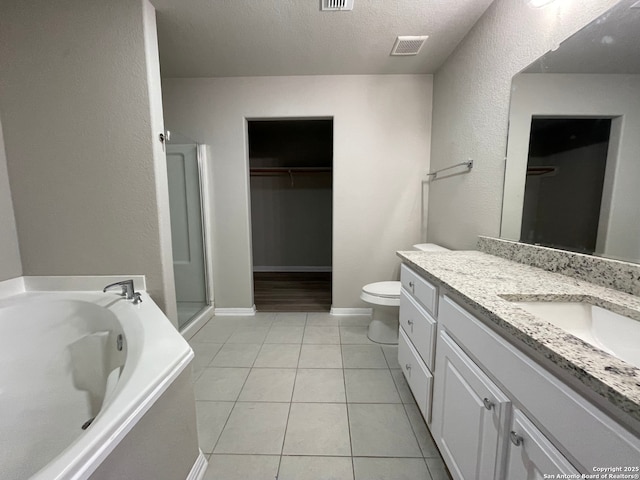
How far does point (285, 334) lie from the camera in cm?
219

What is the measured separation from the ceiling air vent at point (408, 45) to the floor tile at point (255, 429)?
252 cm

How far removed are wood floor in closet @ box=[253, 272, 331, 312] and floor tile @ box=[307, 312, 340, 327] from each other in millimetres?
130

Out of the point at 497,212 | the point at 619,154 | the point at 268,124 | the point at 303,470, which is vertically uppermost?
the point at 268,124

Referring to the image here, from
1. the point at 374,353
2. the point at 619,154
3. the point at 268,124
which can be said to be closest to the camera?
the point at 619,154

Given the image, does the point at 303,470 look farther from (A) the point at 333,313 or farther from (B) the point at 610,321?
(A) the point at 333,313

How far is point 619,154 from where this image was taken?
2.81 feet

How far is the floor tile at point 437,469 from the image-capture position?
1.03 m

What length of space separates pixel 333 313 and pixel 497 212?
1.70 m

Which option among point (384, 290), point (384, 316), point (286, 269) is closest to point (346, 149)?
point (384, 290)

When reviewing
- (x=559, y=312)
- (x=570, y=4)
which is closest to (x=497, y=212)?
(x=559, y=312)

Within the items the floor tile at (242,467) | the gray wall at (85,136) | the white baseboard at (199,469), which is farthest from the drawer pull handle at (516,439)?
the gray wall at (85,136)

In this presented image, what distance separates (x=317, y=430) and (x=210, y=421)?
1.88 ft

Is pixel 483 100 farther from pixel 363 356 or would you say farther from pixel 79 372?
pixel 79 372

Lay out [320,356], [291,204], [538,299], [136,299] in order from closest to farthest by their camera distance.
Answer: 1. [538,299]
2. [136,299]
3. [320,356]
4. [291,204]
